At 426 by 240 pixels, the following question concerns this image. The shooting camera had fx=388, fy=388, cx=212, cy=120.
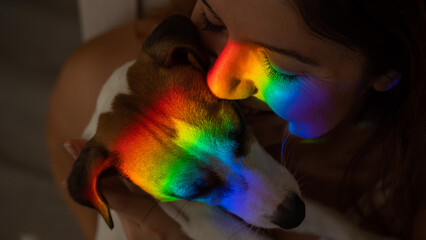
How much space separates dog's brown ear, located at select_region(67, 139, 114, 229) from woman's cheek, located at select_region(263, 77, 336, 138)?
0.47 meters

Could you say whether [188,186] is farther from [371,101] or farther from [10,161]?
[10,161]

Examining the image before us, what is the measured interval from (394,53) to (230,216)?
2.29 feet

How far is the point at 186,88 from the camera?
1.03 meters

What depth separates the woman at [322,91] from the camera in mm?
826

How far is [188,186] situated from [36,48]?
1.83 meters

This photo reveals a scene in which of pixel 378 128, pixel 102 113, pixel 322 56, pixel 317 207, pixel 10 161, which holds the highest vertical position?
pixel 322 56

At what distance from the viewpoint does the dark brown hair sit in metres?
0.80

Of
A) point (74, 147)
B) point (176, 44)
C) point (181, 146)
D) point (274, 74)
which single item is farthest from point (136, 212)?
point (274, 74)

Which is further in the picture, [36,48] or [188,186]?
[36,48]

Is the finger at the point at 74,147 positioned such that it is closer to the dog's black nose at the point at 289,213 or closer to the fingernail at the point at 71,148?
the fingernail at the point at 71,148

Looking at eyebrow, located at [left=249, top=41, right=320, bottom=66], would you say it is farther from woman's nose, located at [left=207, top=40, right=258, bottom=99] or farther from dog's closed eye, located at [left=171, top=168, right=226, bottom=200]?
dog's closed eye, located at [left=171, top=168, right=226, bottom=200]

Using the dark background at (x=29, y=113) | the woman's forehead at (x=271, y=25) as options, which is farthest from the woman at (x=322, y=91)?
the dark background at (x=29, y=113)

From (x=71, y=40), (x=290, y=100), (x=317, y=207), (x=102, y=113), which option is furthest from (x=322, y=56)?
(x=71, y=40)

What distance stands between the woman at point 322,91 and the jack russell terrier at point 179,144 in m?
0.08
